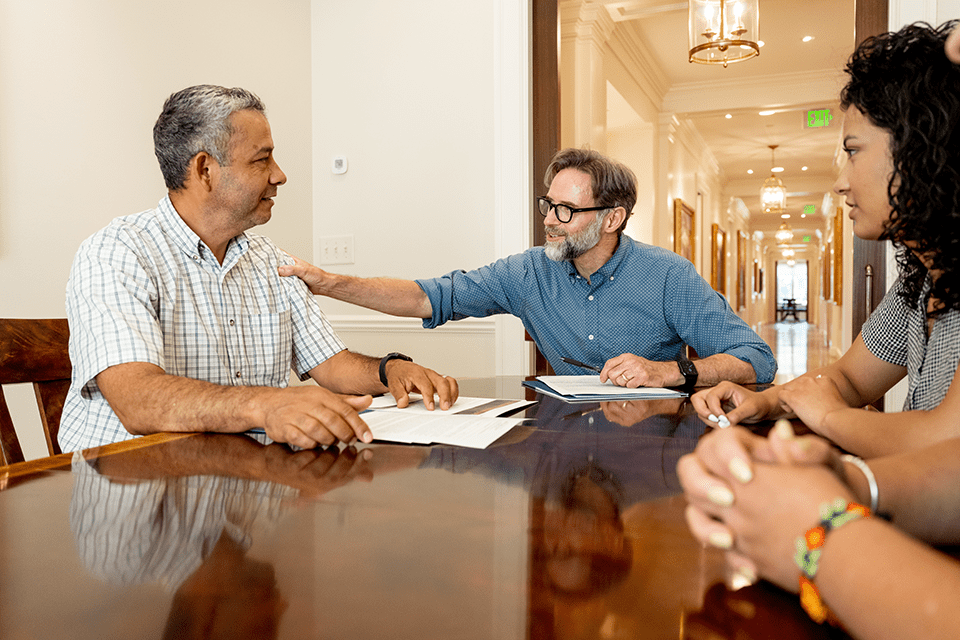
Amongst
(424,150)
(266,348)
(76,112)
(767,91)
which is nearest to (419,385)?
(266,348)

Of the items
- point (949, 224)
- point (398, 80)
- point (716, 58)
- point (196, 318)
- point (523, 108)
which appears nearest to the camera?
point (949, 224)

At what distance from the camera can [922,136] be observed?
947 millimetres

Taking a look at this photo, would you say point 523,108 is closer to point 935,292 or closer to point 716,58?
point 716,58

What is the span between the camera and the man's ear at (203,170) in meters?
1.61

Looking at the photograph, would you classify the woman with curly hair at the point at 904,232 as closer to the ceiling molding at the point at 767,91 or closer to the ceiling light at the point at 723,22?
Result: the ceiling light at the point at 723,22

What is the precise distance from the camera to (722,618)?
457mm

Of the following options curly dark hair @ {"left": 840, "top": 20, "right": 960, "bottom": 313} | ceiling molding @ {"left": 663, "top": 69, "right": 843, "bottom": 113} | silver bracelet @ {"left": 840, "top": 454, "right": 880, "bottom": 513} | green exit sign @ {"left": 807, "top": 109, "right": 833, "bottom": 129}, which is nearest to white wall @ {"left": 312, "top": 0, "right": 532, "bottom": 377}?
Result: curly dark hair @ {"left": 840, "top": 20, "right": 960, "bottom": 313}

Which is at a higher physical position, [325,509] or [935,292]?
[935,292]

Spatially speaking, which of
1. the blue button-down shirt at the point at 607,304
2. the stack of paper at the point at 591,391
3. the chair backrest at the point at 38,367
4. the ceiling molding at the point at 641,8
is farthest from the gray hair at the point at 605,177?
the ceiling molding at the point at 641,8

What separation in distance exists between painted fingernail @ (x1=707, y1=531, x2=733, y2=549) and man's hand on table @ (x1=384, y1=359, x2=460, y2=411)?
0.84 meters

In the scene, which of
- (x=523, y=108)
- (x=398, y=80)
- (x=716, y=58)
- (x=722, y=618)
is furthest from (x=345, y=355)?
(x=716, y=58)

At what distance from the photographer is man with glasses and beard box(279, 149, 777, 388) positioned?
2.09 meters

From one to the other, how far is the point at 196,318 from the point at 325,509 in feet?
3.25

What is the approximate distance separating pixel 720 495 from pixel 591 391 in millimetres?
976
